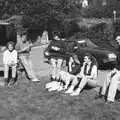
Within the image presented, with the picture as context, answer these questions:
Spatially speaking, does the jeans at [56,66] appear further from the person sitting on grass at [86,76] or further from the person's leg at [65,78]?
the person sitting on grass at [86,76]

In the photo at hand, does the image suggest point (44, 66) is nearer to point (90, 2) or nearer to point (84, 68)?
point (84, 68)

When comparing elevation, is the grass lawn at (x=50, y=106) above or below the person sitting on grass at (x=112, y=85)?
below

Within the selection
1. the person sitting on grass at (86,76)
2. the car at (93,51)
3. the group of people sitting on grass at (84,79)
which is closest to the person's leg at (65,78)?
the group of people sitting on grass at (84,79)

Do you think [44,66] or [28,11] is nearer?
[44,66]

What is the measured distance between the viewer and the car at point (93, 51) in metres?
10.9

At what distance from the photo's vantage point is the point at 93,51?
11359mm

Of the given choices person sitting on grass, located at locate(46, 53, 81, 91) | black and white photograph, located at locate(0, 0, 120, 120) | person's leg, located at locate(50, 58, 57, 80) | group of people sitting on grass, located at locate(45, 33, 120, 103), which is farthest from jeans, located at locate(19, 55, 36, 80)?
person sitting on grass, located at locate(46, 53, 81, 91)

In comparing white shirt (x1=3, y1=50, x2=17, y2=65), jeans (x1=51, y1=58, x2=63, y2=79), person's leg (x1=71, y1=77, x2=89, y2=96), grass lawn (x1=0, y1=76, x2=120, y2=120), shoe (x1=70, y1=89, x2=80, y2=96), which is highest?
white shirt (x1=3, y1=50, x2=17, y2=65)

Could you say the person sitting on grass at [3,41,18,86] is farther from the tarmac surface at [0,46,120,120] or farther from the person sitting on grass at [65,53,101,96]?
the person sitting on grass at [65,53,101,96]

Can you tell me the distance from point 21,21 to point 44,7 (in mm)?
2739

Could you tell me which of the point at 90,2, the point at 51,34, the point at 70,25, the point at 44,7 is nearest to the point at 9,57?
the point at 44,7

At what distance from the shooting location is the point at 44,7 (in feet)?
76.7

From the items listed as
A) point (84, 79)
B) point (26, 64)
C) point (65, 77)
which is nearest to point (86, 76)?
point (84, 79)

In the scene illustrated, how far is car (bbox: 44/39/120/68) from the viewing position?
10883 millimetres
